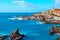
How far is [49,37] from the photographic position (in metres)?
2.21

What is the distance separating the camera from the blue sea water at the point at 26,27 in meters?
2.24

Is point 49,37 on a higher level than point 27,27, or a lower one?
lower

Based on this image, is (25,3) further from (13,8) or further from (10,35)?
(10,35)

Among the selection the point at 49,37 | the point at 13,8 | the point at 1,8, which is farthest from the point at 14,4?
the point at 49,37

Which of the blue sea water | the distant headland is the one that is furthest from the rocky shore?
the distant headland

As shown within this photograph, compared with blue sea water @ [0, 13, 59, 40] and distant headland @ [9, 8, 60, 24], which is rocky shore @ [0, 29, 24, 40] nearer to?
blue sea water @ [0, 13, 59, 40]

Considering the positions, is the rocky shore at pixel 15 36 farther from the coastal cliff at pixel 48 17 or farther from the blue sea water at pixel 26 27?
the coastal cliff at pixel 48 17

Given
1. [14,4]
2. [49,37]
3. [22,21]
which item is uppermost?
[14,4]

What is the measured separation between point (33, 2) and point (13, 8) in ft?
1.31

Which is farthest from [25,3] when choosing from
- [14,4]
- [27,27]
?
[27,27]

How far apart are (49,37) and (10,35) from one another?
2.31ft

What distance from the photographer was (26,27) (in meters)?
2.28

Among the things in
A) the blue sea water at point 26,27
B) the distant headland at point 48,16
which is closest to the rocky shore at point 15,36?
the blue sea water at point 26,27

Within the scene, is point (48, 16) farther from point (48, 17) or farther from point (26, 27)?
point (26, 27)
